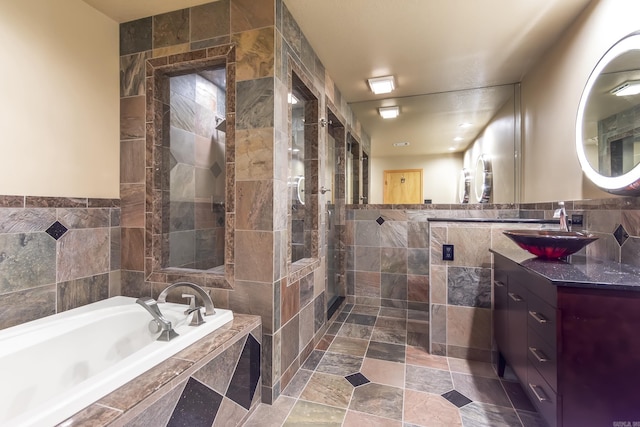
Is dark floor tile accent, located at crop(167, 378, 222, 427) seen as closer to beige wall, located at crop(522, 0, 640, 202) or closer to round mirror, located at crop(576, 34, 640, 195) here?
round mirror, located at crop(576, 34, 640, 195)

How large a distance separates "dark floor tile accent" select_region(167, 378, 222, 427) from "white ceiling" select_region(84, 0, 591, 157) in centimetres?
216

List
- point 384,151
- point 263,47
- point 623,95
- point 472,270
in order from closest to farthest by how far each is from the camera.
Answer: point 623,95 → point 263,47 → point 472,270 → point 384,151

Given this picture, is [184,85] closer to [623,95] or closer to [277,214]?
[277,214]

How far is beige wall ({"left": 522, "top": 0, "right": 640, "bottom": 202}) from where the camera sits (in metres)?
1.61

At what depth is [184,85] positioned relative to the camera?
2.35 metres

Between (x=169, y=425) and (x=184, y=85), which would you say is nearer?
(x=169, y=425)

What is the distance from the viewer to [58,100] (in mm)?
1685

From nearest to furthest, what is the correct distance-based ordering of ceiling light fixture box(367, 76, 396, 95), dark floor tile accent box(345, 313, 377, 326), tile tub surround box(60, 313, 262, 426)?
tile tub surround box(60, 313, 262, 426), ceiling light fixture box(367, 76, 396, 95), dark floor tile accent box(345, 313, 377, 326)

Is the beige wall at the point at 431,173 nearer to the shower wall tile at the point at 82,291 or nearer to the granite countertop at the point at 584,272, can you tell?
the granite countertop at the point at 584,272

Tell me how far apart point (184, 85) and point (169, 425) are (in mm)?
2327

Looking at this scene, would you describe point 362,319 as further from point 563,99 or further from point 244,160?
point 563,99

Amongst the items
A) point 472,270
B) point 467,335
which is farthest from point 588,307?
point 467,335

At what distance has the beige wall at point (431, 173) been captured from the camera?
126 inches

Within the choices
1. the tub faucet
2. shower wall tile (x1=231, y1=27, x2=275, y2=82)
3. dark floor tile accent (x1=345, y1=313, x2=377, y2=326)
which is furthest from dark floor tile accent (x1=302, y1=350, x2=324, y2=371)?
shower wall tile (x1=231, y1=27, x2=275, y2=82)
